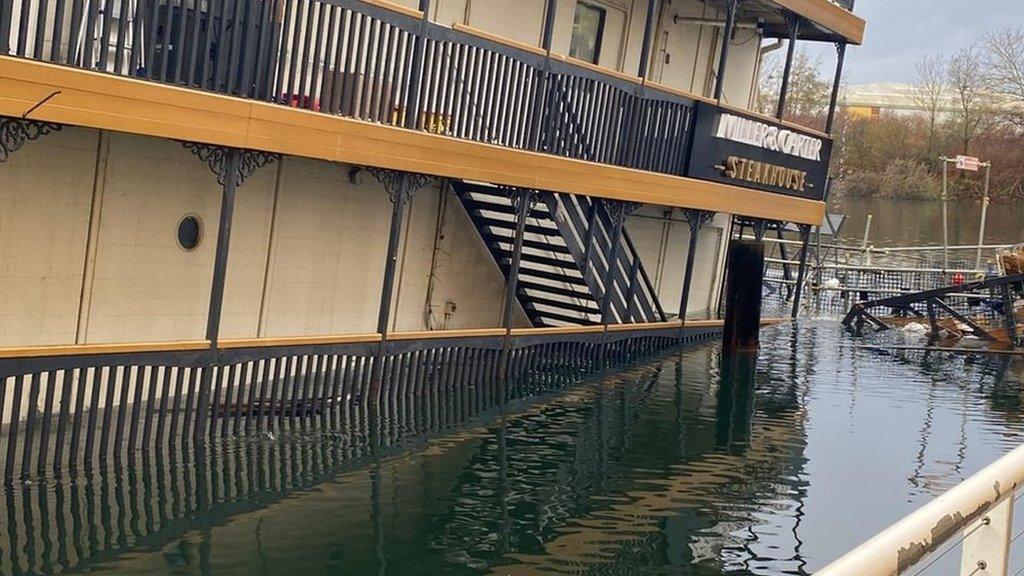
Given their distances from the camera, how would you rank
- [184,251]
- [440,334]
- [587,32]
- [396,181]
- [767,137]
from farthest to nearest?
[767,137] < [587,32] < [440,334] < [396,181] < [184,251]

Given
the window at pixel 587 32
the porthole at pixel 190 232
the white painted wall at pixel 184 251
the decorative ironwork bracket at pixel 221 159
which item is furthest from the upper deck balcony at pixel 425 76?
the window at pixel 587 32

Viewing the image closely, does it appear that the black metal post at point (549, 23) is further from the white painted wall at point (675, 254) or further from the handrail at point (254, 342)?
the white painted wall at point (675, 254)

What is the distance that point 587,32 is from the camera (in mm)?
21359

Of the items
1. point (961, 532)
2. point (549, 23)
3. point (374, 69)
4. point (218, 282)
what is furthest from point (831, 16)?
point (961, 532)

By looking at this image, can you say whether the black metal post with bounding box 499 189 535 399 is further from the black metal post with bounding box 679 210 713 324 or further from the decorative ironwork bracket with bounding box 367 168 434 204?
the black metal post with bounding box 679 210 713 324

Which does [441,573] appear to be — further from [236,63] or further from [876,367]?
[876,367]

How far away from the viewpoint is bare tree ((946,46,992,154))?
76.9 m

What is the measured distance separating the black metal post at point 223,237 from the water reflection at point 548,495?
1.14 meters

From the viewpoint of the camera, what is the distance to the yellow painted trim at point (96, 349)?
34.6ft

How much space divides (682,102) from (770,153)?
10.8ft

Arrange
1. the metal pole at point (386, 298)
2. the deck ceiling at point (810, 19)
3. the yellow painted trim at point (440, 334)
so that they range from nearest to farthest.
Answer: the metal pole at point (386, 298)
the yellow painted trim at point (440, 334)
the deck ceiling at point (810, 19)

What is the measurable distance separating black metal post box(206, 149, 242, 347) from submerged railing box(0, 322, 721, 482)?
218mm

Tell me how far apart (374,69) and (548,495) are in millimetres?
5626

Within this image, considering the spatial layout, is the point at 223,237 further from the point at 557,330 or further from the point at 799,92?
the point at 799,92
